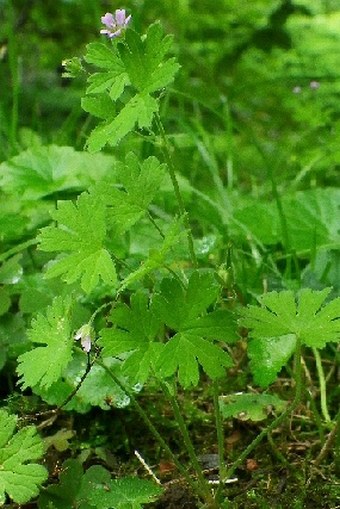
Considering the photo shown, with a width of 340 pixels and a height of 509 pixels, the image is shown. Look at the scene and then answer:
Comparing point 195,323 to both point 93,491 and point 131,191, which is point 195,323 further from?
point 93,491

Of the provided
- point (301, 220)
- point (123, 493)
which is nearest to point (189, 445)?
point (123, 493)

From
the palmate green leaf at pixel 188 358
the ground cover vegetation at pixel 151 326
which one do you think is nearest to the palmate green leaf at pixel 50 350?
the ground cover vegetation at pixel 151 326

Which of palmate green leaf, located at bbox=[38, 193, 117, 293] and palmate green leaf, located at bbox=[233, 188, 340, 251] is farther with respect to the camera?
palmate green leaf, located at bbox=[233, 188, 340, 251]

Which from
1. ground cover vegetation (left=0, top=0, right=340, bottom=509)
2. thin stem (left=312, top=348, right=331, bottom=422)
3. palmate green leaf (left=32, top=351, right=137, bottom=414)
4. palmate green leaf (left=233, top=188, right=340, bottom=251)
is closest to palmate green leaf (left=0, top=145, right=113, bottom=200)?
ground cover vegetation (left=0, top=0, right=340, bottom=509)

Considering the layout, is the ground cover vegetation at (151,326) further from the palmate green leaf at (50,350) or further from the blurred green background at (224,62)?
the blurred green background at (224,62)

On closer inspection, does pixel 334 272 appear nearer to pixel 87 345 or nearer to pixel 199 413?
pixel 199 413

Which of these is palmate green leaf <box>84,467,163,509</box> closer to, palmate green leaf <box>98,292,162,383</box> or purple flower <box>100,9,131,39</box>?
palmate green leaf <box>98,292,162,383</box>
